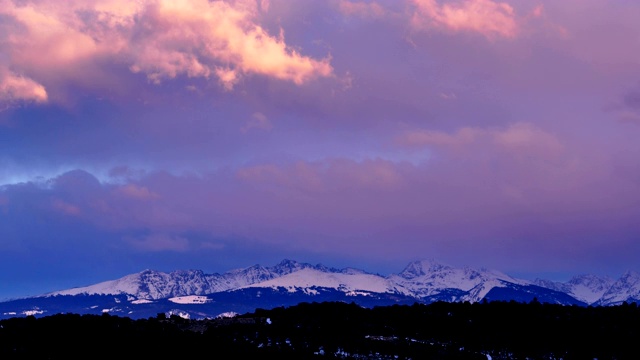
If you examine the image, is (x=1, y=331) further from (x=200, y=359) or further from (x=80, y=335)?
(x=200, y=359)

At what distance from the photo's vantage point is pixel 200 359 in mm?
185250

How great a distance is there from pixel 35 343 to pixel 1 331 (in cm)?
1502

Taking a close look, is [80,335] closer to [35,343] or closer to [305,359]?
[35,343]

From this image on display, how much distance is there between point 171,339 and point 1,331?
124 feet

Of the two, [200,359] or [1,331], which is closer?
[200,359]

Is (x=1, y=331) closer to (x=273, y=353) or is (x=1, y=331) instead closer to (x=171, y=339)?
(x=171, y=339)

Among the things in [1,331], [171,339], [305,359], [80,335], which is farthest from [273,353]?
[1,331]

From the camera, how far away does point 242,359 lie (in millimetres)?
189000

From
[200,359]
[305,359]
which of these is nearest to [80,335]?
[200,359]

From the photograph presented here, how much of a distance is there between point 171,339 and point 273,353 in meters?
23.0

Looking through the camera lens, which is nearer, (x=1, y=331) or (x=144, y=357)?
(x=144, y=357)

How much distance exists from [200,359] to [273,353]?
724 inches

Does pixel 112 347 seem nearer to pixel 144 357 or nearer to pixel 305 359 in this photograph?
pixel 144 357

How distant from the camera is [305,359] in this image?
197 m
